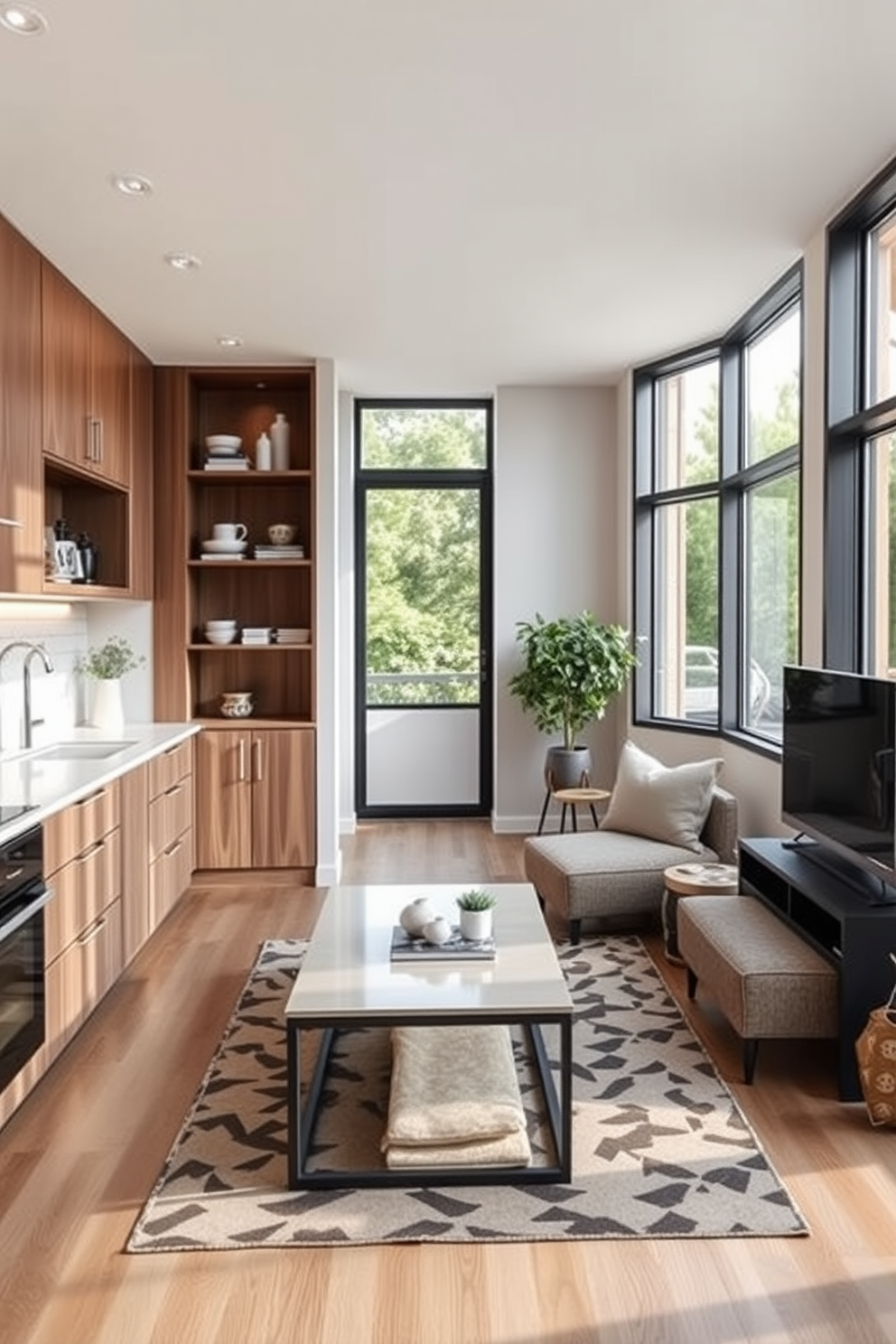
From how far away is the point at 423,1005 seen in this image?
240 centimetres

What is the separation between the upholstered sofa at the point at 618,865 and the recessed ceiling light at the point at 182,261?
2847 mm

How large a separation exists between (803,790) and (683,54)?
7.43ft

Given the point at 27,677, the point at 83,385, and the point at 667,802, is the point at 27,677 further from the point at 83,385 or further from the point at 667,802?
the point at 667,802

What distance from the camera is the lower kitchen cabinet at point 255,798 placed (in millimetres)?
5105

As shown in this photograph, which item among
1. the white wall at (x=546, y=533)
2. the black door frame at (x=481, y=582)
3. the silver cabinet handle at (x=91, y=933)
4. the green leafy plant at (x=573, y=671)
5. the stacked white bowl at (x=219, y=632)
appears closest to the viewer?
the silver cabinet handle at (x=91, y=933)

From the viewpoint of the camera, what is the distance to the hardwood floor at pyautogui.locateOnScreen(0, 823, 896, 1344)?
6.18 feet

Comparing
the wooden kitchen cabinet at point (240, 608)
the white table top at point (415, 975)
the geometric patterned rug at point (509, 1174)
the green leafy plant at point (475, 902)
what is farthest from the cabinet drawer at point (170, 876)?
the green leafy plant at point (475, 902)

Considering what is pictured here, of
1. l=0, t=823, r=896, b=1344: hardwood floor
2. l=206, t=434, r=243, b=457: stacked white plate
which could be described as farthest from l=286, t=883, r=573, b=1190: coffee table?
l=206, t=434, r=243, b=457: stacked white plate

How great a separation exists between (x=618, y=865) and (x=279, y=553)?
98.6 inches

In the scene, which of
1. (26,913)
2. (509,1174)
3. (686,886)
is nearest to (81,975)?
(26,913)

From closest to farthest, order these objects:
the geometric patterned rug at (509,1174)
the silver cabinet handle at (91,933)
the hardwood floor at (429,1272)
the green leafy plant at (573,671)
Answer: the hardwood floor at (429,1272) < the geometric patterned rug at (509,1174) < the silver cabinet handle at (91,933) < the green leafy plant at (573,671)

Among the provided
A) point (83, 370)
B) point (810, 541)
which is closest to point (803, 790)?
point (810, 541)

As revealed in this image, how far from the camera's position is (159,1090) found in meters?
2.88

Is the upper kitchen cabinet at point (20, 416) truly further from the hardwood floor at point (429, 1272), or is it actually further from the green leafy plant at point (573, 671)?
the green leafy plant at point (573, 671)
